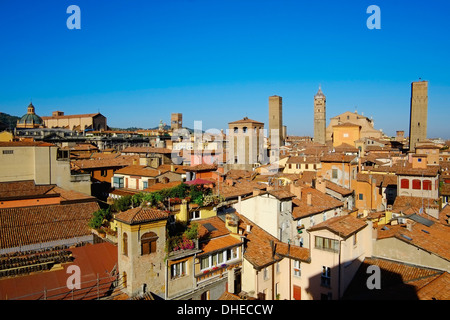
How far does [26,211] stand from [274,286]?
40.2ft

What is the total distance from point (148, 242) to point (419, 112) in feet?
226

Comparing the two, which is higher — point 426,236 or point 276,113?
point 276,113

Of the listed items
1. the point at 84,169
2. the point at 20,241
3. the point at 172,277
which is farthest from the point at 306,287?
the point at 84,169

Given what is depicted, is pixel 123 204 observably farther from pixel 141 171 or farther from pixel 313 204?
pixel 141 171

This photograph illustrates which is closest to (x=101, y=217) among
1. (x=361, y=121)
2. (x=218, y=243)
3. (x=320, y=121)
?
(x=218, y=243)

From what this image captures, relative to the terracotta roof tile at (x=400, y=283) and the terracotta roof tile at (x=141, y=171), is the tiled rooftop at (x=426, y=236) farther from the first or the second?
the terracotta roof tile at (x=141, y=171)

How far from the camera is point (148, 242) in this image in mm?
10812

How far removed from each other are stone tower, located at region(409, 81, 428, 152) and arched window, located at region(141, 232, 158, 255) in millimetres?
65539

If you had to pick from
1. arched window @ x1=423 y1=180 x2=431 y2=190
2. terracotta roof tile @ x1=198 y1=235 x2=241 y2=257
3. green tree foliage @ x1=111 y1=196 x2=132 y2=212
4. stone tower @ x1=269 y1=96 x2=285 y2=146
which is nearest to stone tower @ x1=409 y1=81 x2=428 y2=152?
stone tower @ x1=269 y1=96 x2=285 y2=146

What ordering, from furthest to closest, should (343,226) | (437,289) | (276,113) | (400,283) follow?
1. (276,113)
2. (343,226)
3. (400,283)
4. (437,289)

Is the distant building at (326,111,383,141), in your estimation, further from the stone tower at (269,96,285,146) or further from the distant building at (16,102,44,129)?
the distant building at (16,102,44,129)

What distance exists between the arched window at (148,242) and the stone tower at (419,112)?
65539 millimetres

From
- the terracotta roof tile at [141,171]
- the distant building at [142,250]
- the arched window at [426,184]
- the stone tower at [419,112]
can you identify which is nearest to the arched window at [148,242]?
the distant building at [142,250]

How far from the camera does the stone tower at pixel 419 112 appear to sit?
65062 mm
